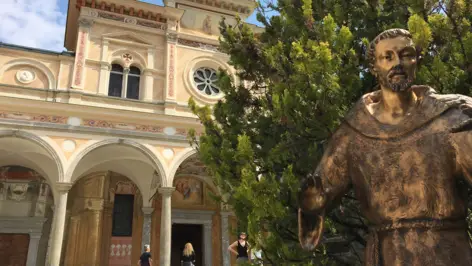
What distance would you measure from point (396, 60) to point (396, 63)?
0.05 ft

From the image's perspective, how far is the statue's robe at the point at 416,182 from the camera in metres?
1.26

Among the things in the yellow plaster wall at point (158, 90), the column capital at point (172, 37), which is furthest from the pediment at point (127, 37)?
A: the yellow plaster wall at point (158, 90)

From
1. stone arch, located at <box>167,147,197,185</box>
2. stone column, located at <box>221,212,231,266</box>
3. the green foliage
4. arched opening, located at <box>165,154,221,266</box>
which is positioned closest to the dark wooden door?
arched opening, located at <box>165,154,221,266</box>

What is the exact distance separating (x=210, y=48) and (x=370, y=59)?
1268cm

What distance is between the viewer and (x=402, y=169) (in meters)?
1.36

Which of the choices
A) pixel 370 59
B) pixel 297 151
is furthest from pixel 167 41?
pixel 370 59

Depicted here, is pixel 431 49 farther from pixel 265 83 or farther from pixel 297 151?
pixel 265 83

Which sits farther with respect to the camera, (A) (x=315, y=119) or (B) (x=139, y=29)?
(B) (x=139, y=29)

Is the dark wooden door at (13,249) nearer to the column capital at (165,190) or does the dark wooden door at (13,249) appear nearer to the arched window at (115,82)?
the column capital at (165,190)

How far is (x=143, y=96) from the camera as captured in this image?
12211mm

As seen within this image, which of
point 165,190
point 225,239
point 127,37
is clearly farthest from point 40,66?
point 225,239

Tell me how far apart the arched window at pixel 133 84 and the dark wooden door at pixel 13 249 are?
5.67 m

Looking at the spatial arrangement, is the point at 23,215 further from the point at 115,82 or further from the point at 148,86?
the point at 148,86

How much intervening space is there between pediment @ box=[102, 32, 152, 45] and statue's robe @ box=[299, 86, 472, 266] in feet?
40.5
